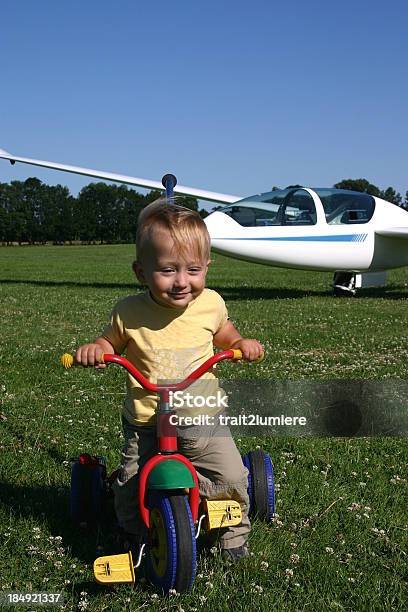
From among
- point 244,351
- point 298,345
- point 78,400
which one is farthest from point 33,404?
point 298,345

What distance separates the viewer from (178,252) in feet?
10.0

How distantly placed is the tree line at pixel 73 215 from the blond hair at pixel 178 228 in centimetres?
10201

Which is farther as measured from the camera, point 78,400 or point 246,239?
point 246,239

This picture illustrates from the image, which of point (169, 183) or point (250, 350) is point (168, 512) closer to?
point (250, 350)

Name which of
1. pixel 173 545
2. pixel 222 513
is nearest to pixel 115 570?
pixel 173 545

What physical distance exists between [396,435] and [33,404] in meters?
3.05

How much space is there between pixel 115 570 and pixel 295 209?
1353 cm

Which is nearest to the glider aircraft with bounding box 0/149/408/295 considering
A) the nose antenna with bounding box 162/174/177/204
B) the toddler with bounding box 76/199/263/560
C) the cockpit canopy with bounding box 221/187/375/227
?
the cockpit canopy with bounding box 221/187/375/227

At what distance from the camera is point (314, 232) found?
51.8 ft

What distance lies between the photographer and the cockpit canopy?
52.1 feet

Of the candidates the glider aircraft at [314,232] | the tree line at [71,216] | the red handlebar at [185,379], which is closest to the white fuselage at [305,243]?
the glider aircraft at [314,232]

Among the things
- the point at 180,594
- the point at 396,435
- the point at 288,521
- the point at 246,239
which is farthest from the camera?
the point at 246,239

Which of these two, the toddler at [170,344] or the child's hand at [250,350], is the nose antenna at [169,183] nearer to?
the toddler at [170,344]

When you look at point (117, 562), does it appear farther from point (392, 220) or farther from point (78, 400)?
point (392, 220)
